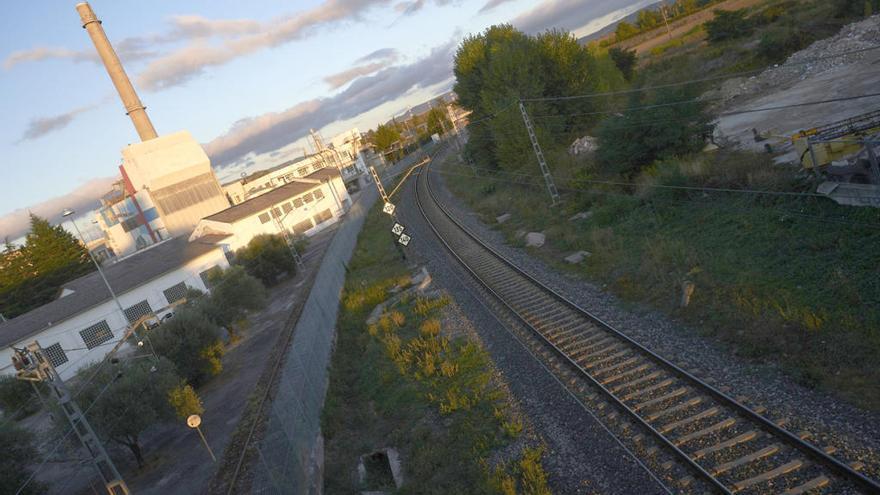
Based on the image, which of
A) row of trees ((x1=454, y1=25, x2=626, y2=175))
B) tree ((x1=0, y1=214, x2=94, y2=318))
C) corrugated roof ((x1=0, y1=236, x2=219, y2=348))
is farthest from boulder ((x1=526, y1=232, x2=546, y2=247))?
tree ((x1=0, y1=214, x2=94, y2=318))

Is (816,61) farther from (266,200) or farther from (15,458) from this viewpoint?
(266,200)

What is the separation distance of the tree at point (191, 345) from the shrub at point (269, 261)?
1574 cm

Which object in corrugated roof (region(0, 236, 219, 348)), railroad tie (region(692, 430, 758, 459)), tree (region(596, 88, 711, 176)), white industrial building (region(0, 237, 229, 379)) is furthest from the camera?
corrugated roof (region(0, 236, 219, 348))

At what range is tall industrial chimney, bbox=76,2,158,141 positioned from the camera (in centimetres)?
6284

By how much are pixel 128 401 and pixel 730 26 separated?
66.2 meters

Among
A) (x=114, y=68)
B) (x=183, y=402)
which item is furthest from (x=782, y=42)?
(x=114, y=68)

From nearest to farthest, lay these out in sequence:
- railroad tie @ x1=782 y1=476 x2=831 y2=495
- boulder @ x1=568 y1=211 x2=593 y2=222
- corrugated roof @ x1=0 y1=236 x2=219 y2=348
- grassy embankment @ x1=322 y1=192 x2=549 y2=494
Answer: railroad tie @ x1=782 y1=476 x2=831 y2=495 < grassy embankment @ x1=322 y1=192 x2=549 y2=494 < boulder @ x1=568 y1=211 x2=593 y2=222 < corrugated roof @ x1=0 y1=236 x2=219 y2=348

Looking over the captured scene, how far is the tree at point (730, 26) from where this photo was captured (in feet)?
189

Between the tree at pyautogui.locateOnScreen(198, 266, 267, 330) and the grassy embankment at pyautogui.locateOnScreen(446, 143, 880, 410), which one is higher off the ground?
the tree at pyautogui.locateOnScreen(198, 266, 267, 330)

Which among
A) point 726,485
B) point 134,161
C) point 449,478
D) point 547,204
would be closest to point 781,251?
point 726,485

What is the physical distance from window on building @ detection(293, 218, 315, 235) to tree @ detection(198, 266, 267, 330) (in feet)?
74.6

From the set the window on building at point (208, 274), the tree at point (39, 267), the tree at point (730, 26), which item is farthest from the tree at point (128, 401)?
the tree at point (730, 26)

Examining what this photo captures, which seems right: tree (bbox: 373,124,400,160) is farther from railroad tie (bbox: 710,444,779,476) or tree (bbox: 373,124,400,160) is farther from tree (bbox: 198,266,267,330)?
railroad tie (bbox: 710,444,779,476)

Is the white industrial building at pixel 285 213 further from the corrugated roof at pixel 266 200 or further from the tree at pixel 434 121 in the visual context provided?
the tree at pixel 434 121
